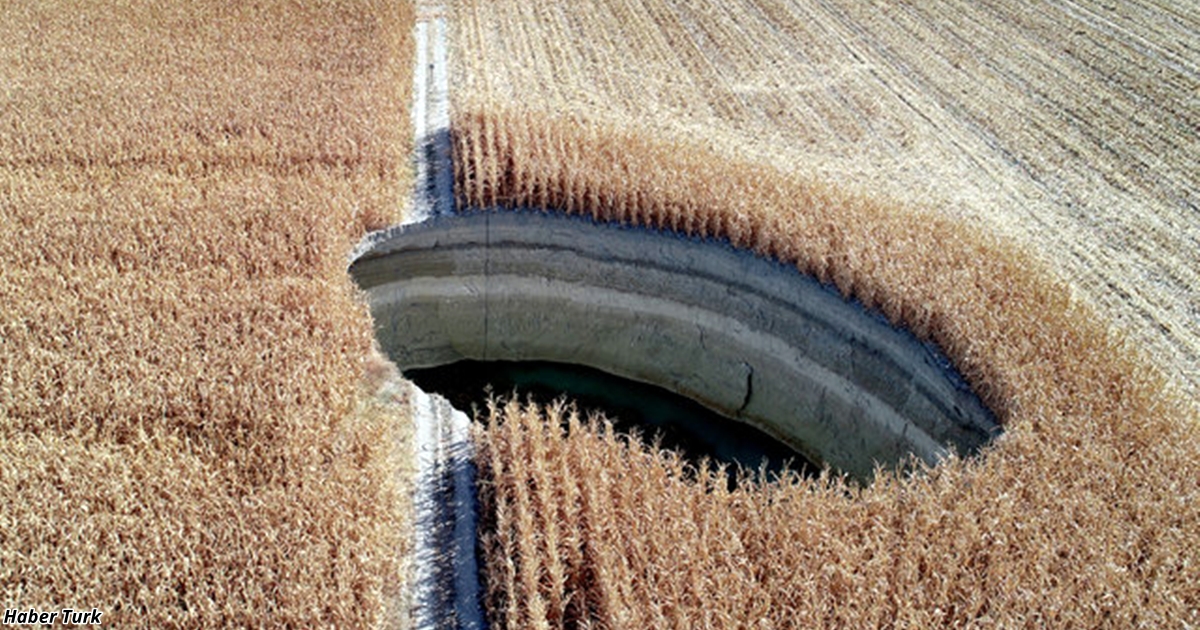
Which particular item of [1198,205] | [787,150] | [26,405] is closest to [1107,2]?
[1198,205]

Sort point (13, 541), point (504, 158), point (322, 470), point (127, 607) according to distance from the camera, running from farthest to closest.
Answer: point (504, 158), point (322, 470), point (13, 541), point (127, 607)

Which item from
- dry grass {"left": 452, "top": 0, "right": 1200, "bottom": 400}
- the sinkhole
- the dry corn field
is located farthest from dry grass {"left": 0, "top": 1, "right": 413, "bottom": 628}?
dry grass {"left": 452, "top": 0, "right": 1200, "bottom": 400}

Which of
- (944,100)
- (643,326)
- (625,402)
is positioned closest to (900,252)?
(643,326)

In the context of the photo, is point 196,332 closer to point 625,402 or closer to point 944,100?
point 625,402

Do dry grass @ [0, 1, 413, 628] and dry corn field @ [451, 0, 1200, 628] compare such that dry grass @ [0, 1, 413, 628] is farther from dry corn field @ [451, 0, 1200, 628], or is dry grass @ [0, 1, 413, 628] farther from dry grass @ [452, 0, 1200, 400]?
dry grass @ [452, 0, 1200, 400]

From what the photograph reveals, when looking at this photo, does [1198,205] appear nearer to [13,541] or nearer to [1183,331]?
[1183,331]
